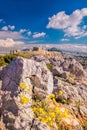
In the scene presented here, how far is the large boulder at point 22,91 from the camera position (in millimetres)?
11984

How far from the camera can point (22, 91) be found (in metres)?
13.1

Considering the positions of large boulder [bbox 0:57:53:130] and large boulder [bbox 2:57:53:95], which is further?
large boulder [bbox 2:57:53:95]

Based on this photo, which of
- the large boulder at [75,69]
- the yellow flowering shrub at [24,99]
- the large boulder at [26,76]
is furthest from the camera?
the large boulder at [75,69]

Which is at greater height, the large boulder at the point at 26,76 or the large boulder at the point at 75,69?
the large boulder at the point at 26,76

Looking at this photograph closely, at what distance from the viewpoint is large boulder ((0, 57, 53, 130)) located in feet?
39.3

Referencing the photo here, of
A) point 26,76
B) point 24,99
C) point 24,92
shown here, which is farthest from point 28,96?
point 26,76

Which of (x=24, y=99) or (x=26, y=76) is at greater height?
(x=26, y=76)

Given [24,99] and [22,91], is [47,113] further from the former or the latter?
[22,91]

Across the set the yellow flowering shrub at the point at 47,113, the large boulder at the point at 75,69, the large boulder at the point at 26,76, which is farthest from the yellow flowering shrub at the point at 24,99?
the large boulder at the point at 75,69

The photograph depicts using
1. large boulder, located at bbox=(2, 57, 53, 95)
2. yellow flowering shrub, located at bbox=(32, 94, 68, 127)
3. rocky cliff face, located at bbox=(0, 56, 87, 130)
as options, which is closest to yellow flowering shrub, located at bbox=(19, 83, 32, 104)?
rocky cliff face, located at bbox=(0, 56, 87, 130)

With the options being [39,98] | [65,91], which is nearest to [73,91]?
[65,91]

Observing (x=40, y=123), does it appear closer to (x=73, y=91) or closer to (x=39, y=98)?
(x=39, y=98)

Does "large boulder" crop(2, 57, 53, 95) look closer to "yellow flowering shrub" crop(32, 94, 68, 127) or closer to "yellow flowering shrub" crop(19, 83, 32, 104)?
"yellow flowering shrub" crop(19, 83, 32, 104)

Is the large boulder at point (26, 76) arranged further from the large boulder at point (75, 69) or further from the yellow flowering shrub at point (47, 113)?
the large boulder at point (75, 69)
